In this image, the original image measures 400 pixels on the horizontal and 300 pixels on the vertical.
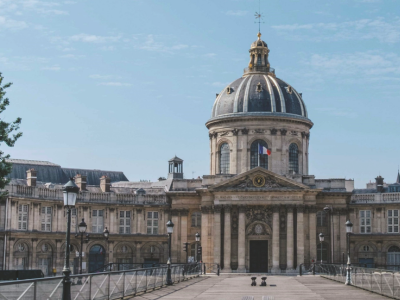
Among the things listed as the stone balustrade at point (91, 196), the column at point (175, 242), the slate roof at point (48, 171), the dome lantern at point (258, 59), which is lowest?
the column at point (175, 242)

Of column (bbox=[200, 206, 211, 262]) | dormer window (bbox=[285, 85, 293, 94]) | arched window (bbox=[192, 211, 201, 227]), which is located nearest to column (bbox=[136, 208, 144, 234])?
arched window (bbox=[192, 211, 201, 227])

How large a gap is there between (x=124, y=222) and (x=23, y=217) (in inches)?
496

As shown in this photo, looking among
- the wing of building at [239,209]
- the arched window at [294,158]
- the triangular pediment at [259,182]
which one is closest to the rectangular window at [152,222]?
the wing of building at [239,209]

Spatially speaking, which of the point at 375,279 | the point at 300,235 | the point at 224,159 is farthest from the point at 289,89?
the point at 375,279

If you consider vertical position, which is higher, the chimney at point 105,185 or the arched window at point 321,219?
the chimney at point 105,185

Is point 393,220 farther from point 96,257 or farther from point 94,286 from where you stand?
point 94,286

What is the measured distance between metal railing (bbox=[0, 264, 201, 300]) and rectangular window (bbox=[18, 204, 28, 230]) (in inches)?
1168

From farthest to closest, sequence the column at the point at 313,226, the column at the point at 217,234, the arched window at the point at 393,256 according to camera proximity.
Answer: the arched window at the point at 393,256 < the column at the point at 313,226 < the column at the point at 217,234

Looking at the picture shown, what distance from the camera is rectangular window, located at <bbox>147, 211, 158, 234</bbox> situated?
81.8 meters

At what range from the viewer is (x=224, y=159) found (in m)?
85.1

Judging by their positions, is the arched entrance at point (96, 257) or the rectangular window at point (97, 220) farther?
the rectangular window at point (97, 220)

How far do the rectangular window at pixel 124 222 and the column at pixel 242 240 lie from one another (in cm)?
1294

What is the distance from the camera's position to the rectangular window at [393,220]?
78.9 meters

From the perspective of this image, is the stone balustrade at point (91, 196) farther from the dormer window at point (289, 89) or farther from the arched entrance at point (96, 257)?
the dormer window at point (289, 89)
